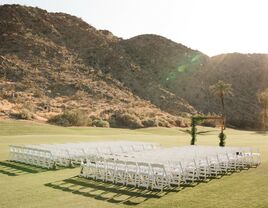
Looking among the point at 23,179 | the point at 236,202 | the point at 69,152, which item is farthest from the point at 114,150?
the point at 236,202

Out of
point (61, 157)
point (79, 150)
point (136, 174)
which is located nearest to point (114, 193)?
point (136, 174)

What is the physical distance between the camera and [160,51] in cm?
12731

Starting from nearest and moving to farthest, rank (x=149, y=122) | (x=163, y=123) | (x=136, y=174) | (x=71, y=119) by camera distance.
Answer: (x=136, y=174), (x=71, y=119), (x=149, y=122), (x=163, y=123)

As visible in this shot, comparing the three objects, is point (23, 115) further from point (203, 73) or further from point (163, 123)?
point (203, 73)

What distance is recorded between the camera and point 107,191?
15484mm

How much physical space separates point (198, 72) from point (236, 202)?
10816 cm

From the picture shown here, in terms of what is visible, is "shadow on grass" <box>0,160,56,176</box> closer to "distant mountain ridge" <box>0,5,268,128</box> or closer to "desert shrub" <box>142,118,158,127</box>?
"desert shrub" <box>142,118,158,127</box>

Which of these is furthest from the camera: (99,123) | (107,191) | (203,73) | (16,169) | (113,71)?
(203,73)

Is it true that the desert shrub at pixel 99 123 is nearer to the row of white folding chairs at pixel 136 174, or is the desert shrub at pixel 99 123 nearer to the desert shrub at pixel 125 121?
the desert shrub at pixel 125 121

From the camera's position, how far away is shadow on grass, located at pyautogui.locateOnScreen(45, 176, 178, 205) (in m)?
14.1

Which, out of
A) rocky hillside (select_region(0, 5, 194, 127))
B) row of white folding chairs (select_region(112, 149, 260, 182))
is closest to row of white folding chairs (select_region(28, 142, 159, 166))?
row of white folding chairs (select_region(112, 149, 260, 182))

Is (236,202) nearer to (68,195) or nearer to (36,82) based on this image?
(68,195)

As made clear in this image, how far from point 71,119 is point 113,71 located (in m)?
45.8

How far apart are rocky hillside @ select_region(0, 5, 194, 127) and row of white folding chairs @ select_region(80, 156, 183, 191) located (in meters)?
49.2
